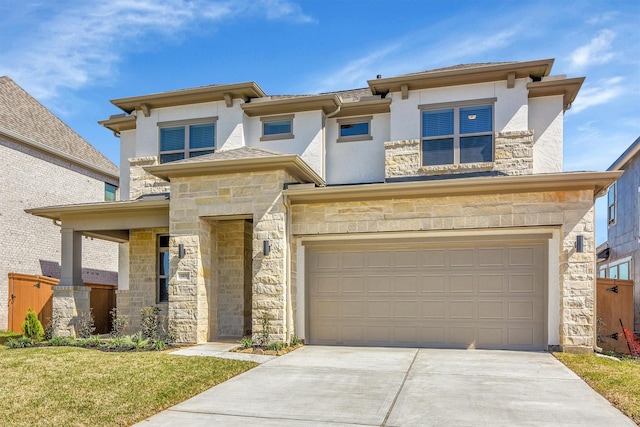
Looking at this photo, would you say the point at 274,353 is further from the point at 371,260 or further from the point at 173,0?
the point at 173,0

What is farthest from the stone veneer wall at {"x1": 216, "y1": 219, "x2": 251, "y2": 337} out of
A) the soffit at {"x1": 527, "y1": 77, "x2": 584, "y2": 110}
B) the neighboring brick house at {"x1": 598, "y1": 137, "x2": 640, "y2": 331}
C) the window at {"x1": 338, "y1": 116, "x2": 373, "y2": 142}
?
the neighboring brick house at {"x1": 598, "y1": 137, "x2": 640, "y2": 331}

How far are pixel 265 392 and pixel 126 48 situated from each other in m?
11.6

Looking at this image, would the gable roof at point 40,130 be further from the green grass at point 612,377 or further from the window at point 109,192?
the green grass at point 612,377

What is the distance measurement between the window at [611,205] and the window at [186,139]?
44.2 ft

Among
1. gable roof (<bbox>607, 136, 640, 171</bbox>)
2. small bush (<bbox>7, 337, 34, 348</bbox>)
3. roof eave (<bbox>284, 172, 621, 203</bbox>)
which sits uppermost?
gable roof (<bbox>607, 136, 640, 171</bbox>)

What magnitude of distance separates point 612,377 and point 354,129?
8.58 metres

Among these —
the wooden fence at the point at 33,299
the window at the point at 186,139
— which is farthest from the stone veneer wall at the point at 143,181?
the wooden fence at the point at 33,299

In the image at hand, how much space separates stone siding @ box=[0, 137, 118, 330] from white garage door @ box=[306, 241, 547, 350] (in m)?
11.4

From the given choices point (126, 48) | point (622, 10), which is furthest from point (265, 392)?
point (126, 48)

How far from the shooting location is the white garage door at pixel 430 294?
10.0 m

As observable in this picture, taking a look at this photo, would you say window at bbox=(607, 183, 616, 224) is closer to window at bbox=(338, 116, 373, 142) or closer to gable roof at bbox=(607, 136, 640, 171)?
gable roof at bbox=(607, 136, 640, 171)

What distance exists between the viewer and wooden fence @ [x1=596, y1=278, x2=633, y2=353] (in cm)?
1124

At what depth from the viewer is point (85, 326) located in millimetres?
11898

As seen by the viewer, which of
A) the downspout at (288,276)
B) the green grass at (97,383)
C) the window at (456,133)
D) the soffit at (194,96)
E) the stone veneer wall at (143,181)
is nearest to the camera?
the green grass at (97,383)
